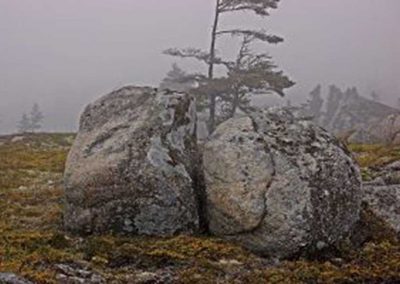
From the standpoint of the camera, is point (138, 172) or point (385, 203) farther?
point (385, 203)

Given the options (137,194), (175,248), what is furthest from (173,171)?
(175,248)

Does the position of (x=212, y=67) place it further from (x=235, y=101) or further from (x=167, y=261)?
(x=167, y=261)

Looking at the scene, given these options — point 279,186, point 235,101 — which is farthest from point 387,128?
point 279,186

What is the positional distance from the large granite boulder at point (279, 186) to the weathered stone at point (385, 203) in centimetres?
96

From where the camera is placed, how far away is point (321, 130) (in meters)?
A: 17.4

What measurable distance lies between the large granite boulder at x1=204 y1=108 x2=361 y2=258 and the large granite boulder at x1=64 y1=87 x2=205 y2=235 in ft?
2.32

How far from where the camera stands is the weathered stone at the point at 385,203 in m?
17.2

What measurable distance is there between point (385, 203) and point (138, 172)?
6377 mm

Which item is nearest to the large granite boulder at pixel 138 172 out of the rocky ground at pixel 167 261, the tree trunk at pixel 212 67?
the rocky ground at pixel 167 261

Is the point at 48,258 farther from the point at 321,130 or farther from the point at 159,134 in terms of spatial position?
the point at 321,130

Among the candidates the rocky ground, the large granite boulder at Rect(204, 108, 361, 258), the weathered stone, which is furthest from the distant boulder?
the rocky ground

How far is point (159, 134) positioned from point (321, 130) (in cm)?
406

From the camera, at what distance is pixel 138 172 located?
53.5 feet

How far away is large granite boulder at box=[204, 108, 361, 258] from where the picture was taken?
50.8 feet
